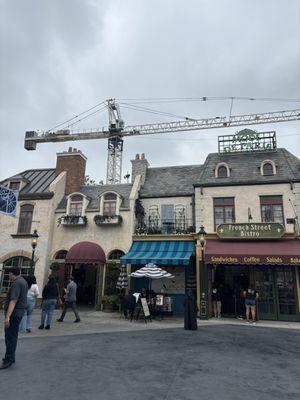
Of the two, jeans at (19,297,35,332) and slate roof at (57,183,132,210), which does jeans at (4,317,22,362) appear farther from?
slate roof at (57,183,132,210)

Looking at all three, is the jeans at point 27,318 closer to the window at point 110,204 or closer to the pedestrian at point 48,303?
the pedestrian at point 48,303

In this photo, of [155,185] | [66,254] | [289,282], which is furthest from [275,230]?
[66,254]

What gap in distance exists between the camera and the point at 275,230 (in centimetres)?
1694

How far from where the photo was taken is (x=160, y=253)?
17938mm

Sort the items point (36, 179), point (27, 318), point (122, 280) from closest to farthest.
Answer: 1. point (27, 318)
2. point (122, 280)
3. point (36, 179)

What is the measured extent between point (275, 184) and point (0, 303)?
1729cm

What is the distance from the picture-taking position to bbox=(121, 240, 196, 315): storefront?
1731 centimetres

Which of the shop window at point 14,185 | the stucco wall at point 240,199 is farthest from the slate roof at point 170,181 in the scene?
the shop window at point 14,185

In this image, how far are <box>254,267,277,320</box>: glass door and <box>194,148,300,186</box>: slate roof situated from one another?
496 centimetres

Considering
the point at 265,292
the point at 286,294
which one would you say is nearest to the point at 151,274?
the point at 265,292

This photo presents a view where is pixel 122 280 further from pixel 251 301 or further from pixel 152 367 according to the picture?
pixel 152 367

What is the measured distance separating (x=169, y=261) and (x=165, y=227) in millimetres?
3150

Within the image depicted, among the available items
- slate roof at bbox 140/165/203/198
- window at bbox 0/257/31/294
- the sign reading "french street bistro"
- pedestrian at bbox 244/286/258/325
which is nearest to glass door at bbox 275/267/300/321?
the sign reading "french street bistro"

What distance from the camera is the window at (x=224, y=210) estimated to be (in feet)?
61.2
